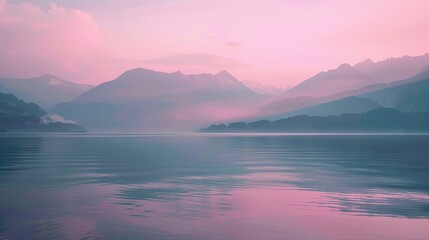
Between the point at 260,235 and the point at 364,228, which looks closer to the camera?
the point at 260,235

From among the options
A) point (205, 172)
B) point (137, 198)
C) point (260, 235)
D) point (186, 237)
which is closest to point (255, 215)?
point (260, 235)

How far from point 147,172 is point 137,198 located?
1801 centimetres

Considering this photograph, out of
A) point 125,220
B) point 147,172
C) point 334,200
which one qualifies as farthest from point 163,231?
point 147,172

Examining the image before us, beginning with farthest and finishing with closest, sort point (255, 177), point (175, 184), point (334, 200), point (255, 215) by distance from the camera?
point (255, 177), point (175, 184), point (334, 200), point (255, 215)

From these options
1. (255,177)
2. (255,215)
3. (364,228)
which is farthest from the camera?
(255,177)

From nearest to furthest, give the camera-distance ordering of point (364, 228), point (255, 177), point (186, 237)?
point (186, 237)
point (364, 228)
point (255, 177)

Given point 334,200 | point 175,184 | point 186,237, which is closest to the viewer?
point 186,237

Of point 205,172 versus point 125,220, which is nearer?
point 125,220

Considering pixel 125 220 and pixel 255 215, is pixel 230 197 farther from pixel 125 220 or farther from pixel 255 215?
pixel 125 220

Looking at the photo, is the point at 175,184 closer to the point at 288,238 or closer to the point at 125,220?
the point at 125,220

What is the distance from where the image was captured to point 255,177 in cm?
4466

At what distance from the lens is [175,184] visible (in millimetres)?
38469

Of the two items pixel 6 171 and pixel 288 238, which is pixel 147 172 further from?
pixel 288 238

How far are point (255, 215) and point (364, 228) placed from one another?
19.5 feet
